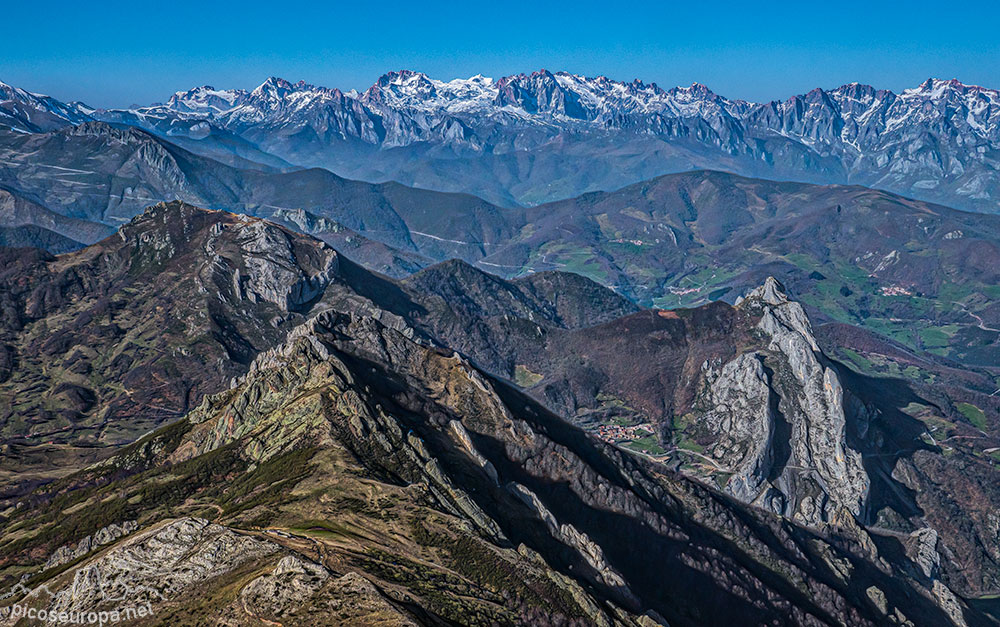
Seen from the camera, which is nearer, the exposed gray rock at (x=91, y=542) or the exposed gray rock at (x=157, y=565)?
the exposed gray rock at (x=157, y=565)

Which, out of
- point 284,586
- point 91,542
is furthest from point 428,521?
point 91,542

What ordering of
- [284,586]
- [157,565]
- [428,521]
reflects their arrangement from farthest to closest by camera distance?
[428,521]
[157,565]
[284,586]

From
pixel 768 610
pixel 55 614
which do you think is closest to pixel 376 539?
pixel 55 614

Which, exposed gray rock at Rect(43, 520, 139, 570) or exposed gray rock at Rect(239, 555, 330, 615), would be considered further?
exposed gray rock at Rect(43, 520, 139, 570)

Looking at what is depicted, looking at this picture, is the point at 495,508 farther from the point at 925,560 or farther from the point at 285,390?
the point at 925,560

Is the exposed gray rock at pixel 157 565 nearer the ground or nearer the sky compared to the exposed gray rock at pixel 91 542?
nearer the sky

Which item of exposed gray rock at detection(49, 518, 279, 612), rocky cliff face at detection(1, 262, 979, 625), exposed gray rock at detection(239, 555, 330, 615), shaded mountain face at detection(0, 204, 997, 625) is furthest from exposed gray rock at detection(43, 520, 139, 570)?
exposed gray rock at detection(239, 555, 330, 615)

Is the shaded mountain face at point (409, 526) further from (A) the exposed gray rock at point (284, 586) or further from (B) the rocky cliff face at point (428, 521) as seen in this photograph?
(B) the rocky cliff face at point (428, 521)

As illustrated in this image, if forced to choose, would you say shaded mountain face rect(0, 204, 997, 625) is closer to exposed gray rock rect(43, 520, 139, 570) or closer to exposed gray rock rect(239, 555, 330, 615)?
exposed gray rock rect(239, 555, 330, 615)

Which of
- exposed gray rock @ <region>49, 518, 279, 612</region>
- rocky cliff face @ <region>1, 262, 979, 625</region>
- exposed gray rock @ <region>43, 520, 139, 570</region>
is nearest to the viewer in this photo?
exposed gray rock @ <region>49, 518, 279, 612</region>

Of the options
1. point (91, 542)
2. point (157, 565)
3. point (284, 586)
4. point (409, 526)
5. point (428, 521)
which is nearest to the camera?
point (284, 586)

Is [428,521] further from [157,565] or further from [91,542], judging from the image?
[91,542]

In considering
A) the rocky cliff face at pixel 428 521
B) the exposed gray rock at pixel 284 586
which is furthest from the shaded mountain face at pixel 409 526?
the rocky cliff face at pixel 428 521
